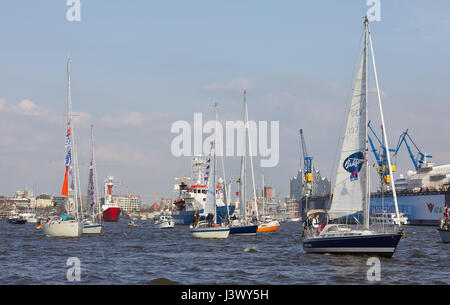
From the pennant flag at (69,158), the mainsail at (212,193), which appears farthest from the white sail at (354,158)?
the pennant flag at (69,158)

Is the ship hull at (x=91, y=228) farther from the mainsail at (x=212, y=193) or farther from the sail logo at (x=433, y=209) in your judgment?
the sail logo at (x=433, y=209)

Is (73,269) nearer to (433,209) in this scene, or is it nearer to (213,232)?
(213,232)

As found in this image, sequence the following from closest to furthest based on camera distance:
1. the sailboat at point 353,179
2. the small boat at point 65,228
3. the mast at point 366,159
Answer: the mast at point 366,159 → the sailboat at point 353,179 → the small boat at point 65,228

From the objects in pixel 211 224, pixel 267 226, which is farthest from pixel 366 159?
pixel 267 226

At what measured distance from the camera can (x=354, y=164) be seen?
38.0 m

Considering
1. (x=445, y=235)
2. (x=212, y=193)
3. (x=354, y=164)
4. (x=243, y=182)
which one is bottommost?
(x=445, y=235)

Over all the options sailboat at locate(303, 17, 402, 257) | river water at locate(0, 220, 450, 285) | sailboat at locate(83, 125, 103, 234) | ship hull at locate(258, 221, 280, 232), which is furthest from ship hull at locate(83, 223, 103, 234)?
sailboat at locate(303, 17, 402, 257)

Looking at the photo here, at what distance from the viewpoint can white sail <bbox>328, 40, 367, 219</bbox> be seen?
124 ft

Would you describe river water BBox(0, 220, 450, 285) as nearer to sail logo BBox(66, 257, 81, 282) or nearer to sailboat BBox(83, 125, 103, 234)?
sail logo BBox(66, 257, 81, 282)

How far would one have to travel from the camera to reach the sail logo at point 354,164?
37.8 metres

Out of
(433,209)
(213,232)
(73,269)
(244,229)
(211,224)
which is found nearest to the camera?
(73,269)

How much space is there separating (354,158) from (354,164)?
42 centimetres

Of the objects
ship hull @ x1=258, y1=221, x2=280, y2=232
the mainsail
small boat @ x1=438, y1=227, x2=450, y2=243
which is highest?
the mainsail

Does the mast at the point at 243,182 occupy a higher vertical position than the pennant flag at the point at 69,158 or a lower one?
lower
